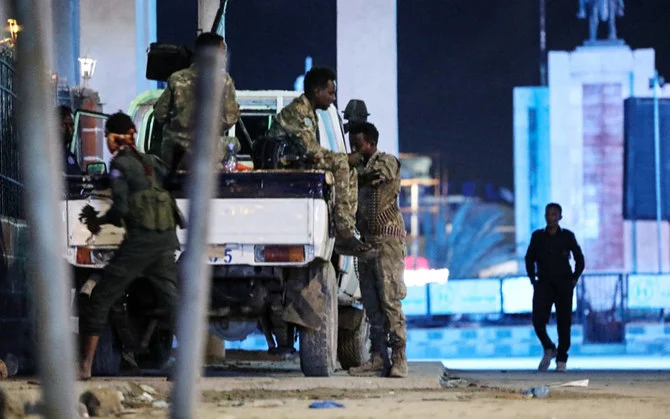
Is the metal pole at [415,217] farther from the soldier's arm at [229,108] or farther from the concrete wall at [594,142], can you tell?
the soldier's arm at [229,108]

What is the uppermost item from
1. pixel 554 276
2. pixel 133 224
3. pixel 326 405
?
pixel 133 224

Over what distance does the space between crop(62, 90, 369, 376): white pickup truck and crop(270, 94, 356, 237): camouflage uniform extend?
122 mm

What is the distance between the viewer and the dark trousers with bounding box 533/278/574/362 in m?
15.0

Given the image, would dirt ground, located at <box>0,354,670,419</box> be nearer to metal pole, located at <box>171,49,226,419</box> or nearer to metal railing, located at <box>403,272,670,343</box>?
metal pole, located at <box>171,49,226,419</box>

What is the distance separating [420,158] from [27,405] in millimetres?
90057

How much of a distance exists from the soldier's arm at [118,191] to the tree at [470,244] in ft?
226

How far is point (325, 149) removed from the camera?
10531 millimetres

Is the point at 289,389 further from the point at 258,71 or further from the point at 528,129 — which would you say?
the point at 528,129

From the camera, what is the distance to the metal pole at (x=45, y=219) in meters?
3.40

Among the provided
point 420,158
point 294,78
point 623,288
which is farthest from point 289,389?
point 420,158

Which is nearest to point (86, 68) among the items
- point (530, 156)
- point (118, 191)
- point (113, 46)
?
point (113, 46)

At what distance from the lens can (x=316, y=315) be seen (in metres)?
10.2

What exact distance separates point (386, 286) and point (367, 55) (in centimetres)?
→ 1276

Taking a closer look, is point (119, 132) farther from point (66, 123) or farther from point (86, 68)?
point (86, 68)
